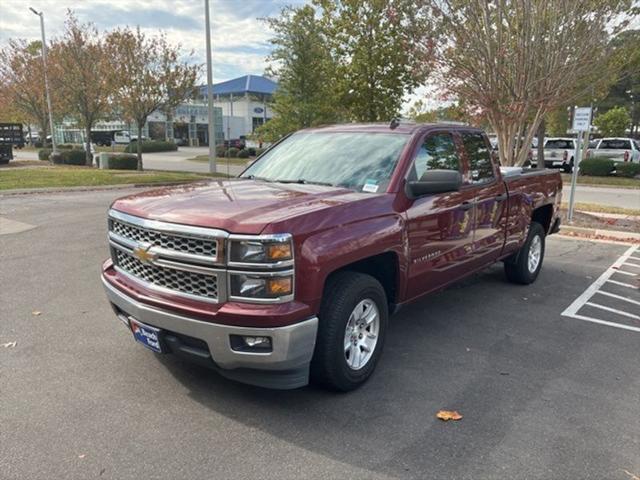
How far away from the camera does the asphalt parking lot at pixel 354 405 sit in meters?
2.88

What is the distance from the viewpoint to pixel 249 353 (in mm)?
3043

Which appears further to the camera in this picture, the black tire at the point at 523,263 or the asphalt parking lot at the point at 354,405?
the black tire at the point at 523,263

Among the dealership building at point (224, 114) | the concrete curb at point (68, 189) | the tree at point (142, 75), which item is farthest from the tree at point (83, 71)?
the dealership building at point (224, 114)

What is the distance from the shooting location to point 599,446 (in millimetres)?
3113

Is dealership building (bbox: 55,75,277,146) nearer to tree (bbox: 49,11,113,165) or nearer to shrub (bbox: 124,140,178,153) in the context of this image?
shrub (bbox: 124,140,178,153)

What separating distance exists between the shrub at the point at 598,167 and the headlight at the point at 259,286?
25303mm

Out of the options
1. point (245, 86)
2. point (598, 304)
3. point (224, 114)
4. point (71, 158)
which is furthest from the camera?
point (245, 86)

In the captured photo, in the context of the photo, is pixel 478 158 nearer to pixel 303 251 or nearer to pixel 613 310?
pixel 613 310

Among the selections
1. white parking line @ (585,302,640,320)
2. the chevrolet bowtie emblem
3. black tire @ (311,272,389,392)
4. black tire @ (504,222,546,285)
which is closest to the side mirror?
black tire @ (311,272,389,392)

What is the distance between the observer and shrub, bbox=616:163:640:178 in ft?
77.5

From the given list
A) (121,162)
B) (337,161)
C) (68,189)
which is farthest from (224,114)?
(337,161)

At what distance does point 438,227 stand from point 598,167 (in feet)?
77.2

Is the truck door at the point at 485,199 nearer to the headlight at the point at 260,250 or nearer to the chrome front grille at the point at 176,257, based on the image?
the headlight at the point at 260,250

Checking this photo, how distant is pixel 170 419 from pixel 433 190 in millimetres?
2499
